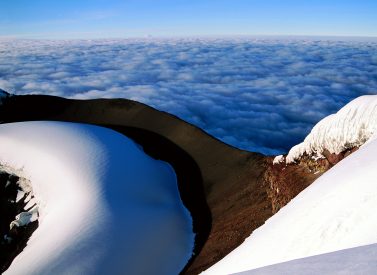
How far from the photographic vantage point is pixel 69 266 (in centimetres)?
1884

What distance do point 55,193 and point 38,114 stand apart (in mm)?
32502

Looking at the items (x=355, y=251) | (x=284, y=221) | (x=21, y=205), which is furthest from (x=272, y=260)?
(x=21, y=205)

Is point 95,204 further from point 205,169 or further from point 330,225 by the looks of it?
point 330,225

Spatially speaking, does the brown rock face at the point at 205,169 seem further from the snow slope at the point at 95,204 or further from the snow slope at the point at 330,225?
the snow slope at the point at 330,225

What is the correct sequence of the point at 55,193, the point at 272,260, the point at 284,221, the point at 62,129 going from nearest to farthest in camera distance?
the point at 272,260 < the point at 284,221 < the point at 55,193 < the point at 62,129

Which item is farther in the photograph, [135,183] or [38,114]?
[38,114]

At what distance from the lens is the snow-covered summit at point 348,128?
15.8 metres

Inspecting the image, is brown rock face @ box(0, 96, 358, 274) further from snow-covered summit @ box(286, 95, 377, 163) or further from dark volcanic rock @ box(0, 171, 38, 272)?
dark volcanic rock @ box(0, 171, 38, 272)

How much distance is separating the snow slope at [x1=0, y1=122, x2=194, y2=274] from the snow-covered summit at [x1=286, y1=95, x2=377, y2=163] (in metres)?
11.2

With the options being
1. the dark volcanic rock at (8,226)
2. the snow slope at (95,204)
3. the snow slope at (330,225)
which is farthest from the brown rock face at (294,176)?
the dark volcanic rock at (8,226)

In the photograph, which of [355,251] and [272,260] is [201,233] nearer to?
[272,260]

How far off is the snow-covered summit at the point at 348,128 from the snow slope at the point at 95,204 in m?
11.2

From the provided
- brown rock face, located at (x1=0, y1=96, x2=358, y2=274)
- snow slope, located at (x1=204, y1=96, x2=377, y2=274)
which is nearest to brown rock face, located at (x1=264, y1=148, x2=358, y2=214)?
brown rock face, located at (x1=0, y1=96, x2=358, y2=274)

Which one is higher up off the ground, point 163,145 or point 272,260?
point 272,260
